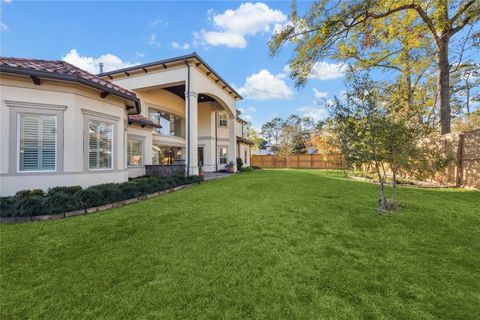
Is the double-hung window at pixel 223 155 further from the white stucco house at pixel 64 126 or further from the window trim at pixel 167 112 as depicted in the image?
the white stucco house at pixel 64 126

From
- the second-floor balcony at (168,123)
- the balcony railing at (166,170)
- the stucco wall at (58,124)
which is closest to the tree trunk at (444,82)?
the balcony railing at (166,170)

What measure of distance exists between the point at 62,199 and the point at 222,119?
51.9 ft

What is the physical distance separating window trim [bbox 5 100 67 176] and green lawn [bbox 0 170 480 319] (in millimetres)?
2100

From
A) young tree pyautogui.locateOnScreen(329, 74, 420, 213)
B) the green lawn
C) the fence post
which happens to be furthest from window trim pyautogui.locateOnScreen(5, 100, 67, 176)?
the fence post

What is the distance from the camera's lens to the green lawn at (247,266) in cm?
221

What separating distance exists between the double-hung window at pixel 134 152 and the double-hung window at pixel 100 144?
11.7 feet

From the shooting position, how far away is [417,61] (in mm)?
13336

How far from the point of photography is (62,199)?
18.7ft

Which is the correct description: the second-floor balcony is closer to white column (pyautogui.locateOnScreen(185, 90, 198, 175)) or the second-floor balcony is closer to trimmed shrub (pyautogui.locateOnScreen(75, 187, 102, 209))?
white column (pyautogui.locateOnScreen(185, 90, 198, 175))

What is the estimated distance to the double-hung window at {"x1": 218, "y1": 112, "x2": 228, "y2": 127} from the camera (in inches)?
792

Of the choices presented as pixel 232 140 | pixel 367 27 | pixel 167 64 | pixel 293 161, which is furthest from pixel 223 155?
pixel 367 27

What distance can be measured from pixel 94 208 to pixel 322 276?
618cm

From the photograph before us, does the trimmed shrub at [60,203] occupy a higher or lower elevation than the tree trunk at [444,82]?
lower

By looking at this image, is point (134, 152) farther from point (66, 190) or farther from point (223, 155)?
point (223, 155)
